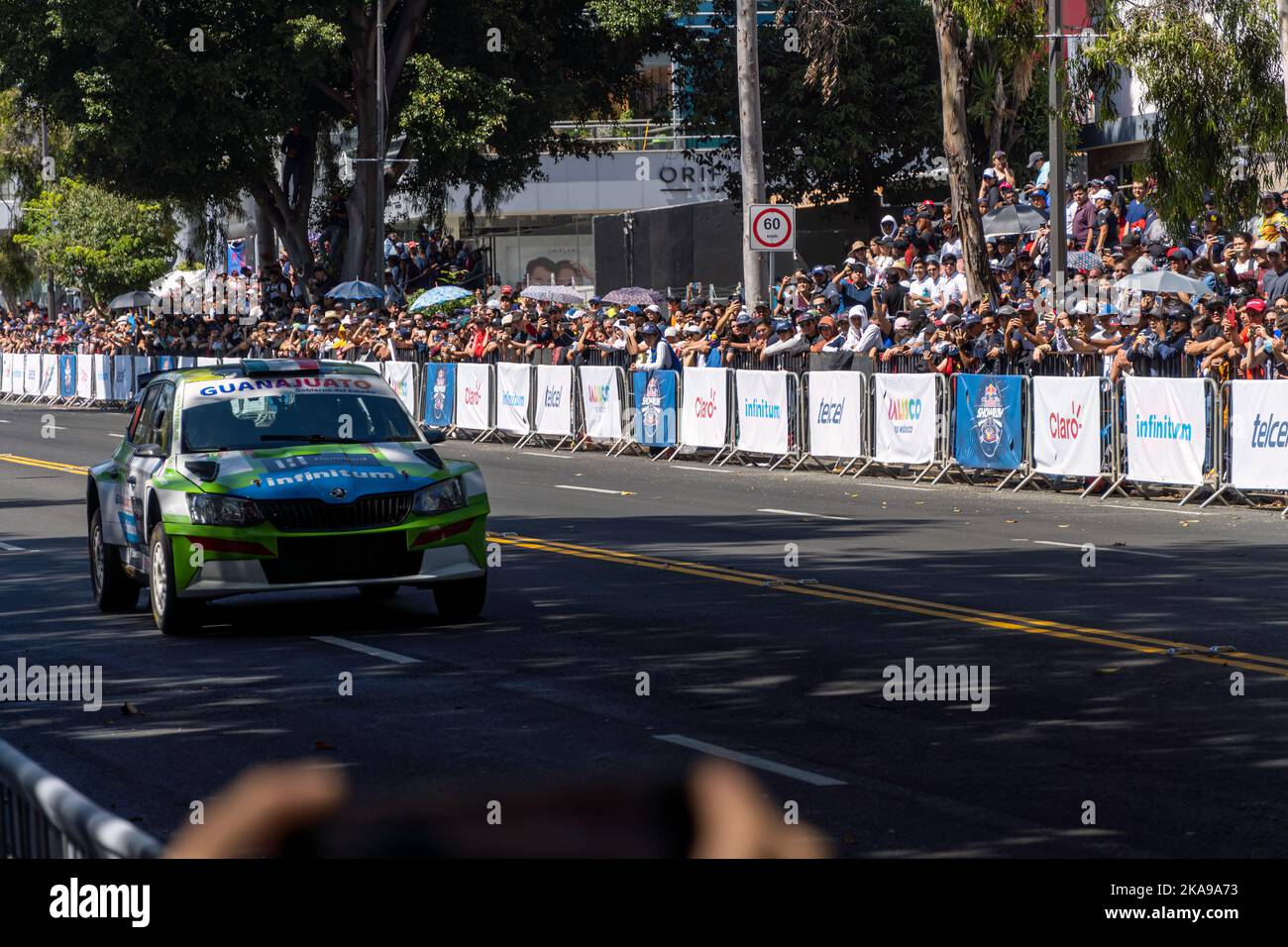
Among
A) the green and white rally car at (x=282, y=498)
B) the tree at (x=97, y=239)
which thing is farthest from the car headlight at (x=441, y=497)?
the tree at (x=97, y=239)

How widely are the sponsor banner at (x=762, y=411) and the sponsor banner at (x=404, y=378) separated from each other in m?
11.0

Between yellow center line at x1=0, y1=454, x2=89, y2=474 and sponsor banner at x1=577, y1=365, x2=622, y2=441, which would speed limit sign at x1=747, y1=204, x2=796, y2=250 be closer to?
sponsor banner at x1=577, y1=365, x2=622, y2=441

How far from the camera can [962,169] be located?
96.1ft

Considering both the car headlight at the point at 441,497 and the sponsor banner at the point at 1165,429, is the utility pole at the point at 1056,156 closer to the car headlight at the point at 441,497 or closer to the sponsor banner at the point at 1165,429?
the sponsor banner at the point at 1165,429

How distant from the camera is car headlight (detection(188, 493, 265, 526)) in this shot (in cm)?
1204

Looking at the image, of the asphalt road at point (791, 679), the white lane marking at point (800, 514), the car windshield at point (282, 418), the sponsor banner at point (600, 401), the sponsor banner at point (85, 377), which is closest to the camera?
the asphalt road at point (791, 679)

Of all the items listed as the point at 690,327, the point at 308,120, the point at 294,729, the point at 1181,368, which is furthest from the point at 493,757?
the point at 308,120

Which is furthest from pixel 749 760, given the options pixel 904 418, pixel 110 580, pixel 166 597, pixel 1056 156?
pixel 1056 156

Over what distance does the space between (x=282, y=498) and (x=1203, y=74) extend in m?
18.1

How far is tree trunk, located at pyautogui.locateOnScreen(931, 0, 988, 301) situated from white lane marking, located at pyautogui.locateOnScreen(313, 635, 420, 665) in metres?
18.5

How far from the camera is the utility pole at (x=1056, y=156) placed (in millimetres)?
26875

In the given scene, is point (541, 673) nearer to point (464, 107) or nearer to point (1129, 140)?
point (1129, 140)

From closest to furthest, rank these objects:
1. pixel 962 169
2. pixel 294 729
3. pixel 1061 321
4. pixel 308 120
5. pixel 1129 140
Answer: pixel 294 729 < pixel 1061 321 < pixel 962 169 < pixel 1129 140 < pixel 308 120
